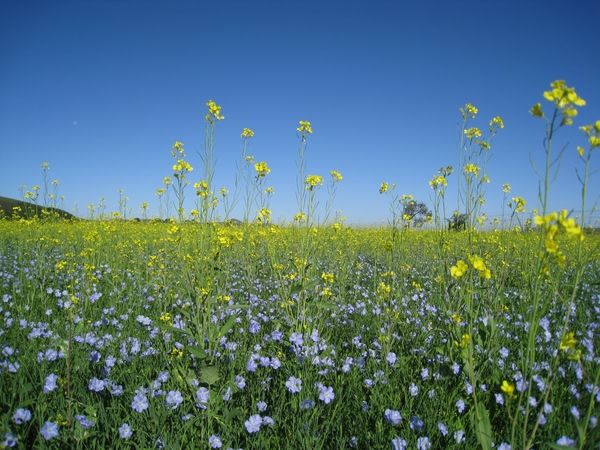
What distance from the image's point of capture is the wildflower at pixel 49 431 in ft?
4.97

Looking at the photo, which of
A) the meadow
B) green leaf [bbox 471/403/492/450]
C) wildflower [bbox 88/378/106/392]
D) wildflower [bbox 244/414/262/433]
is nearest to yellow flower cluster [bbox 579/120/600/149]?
the meadow

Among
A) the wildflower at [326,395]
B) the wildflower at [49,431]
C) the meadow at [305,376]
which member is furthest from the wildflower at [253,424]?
the wildflower at [49,431]

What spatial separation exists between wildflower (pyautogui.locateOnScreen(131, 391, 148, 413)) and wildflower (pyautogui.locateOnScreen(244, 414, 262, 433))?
1.92 feet

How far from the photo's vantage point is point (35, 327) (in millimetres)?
2916

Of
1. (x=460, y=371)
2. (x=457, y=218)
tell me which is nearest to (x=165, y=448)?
(x=460, y=371)

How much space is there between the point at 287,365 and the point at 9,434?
59.0 inches

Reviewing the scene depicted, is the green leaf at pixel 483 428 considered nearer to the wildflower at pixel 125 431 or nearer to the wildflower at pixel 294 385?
the wildflower at pixel 294 385

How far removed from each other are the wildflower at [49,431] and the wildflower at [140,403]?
0.34m

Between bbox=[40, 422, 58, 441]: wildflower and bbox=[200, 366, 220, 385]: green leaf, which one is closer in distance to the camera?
bbox=[40, 422, 58, 441]: wildflower

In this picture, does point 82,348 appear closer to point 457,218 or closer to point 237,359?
point 237,359

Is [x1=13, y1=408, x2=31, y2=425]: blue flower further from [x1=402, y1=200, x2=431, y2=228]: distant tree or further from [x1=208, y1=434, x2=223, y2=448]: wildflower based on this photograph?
[x1=402, y1=200, x2=431, y2=228]: distant tree

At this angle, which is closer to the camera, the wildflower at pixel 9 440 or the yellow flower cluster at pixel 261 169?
the wildflower at pixel 9 440

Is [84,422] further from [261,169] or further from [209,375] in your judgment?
[261,169]

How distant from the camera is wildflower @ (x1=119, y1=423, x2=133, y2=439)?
163cm
